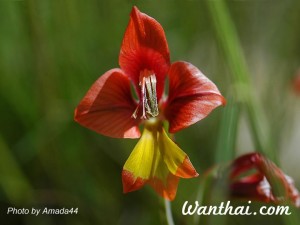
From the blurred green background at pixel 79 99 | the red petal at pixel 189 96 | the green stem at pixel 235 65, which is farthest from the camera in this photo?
the blurred green background at pixel 79 99

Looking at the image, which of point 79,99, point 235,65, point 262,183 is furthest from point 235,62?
point 79,99

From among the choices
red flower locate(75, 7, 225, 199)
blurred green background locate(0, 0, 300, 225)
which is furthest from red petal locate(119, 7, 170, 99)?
blurred green background locate(0, 0, 300, 225)

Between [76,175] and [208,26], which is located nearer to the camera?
[76,175]

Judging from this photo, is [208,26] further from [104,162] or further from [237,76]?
[237,76]

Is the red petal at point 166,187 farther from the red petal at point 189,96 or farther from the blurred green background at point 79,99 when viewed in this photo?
the blurred green background at point 79,99

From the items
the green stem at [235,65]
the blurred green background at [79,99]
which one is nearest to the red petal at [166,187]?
the green stem at [235,65]

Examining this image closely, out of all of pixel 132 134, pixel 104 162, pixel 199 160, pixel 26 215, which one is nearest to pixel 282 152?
pixel 199 160

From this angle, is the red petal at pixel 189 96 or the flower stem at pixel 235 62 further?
the flower stem at pixel 235 62

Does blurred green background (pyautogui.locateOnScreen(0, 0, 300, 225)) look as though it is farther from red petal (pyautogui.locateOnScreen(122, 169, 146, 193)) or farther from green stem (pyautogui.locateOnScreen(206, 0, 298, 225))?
red petal (pyautogui.locateOnScreen(122, 169, 146, 193))
